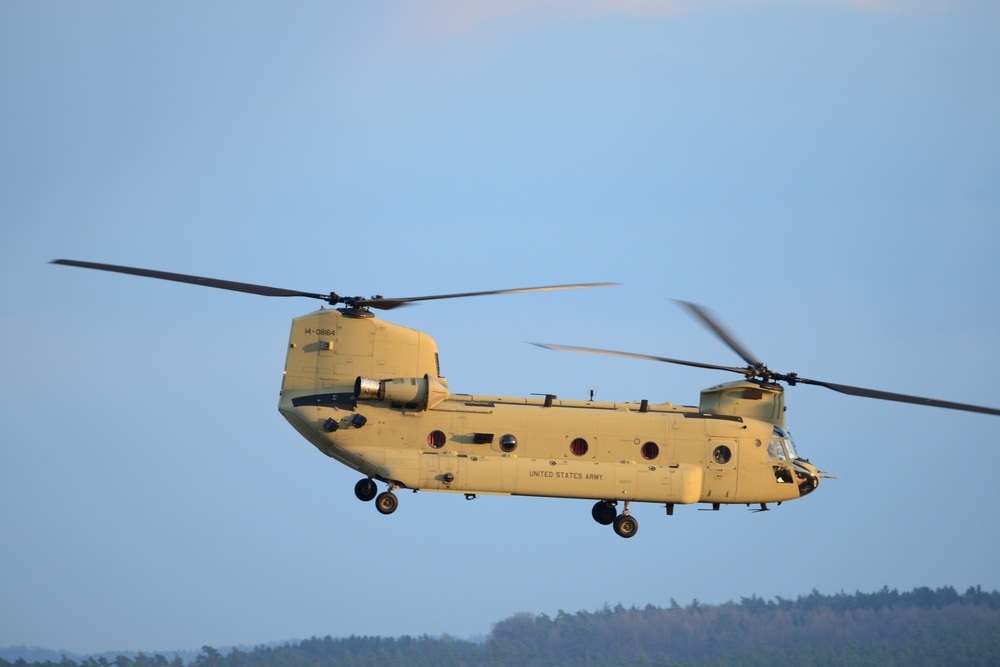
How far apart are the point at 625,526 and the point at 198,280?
16052 mm

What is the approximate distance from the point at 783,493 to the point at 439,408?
12368 millimetres

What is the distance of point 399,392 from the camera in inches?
1839

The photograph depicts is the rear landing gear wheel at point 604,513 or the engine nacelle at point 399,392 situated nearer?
the engine nacelle at point 399,392

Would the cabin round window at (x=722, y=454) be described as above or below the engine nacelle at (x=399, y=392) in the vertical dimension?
below

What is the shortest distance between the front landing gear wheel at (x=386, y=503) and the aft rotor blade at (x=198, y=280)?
6.56 metres

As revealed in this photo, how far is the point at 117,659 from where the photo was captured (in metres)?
134


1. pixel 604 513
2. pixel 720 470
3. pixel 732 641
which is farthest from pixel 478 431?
pixel 732 641

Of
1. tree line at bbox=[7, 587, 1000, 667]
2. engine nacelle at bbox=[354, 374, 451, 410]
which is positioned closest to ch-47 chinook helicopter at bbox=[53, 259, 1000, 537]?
engine nacelle at bbox=[354, 374, 451, 410]

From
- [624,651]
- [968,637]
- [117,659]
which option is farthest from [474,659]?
[968,637]

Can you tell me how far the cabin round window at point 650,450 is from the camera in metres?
48.5

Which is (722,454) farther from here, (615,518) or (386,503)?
(386,503)

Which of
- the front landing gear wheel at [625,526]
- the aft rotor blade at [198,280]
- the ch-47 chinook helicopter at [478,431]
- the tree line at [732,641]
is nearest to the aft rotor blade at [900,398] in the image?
the ch-47 chinook helicopter at [478,431]

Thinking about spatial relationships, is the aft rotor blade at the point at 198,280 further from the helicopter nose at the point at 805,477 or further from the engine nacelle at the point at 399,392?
the helicopter nose at the point at 805,477

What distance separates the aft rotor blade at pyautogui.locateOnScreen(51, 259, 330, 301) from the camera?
43812mm
